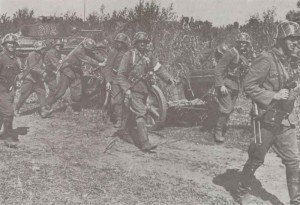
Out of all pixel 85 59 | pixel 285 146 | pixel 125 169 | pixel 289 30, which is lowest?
pixel 125 169

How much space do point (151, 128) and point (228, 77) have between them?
1.73 m

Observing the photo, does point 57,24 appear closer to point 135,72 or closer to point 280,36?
point 135,72

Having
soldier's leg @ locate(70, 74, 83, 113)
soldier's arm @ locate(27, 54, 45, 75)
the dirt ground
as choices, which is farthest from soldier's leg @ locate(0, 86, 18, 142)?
soldier's leg @ locate(70, 74, 83, 113)

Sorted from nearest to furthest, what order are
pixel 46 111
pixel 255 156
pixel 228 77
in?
pixel 255 156, pixel 228 77, pixel 46 111

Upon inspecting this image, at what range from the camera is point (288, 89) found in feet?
17.3

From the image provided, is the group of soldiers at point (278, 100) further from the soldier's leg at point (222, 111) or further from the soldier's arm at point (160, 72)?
the soldier's leg at point (222, 111)

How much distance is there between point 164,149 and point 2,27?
61.7 ft

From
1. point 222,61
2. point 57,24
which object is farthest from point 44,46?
point 57,24

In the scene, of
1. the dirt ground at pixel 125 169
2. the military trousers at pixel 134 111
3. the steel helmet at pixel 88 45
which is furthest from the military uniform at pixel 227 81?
the steel helmet at pixel 88 45

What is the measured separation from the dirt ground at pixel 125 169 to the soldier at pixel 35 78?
125 centimetres

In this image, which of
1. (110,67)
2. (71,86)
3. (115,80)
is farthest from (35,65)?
(115,80)

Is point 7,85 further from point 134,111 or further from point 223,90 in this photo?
point 223,90

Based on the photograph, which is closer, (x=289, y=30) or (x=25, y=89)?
(x=289, y=30)

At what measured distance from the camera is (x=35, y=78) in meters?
11.1
